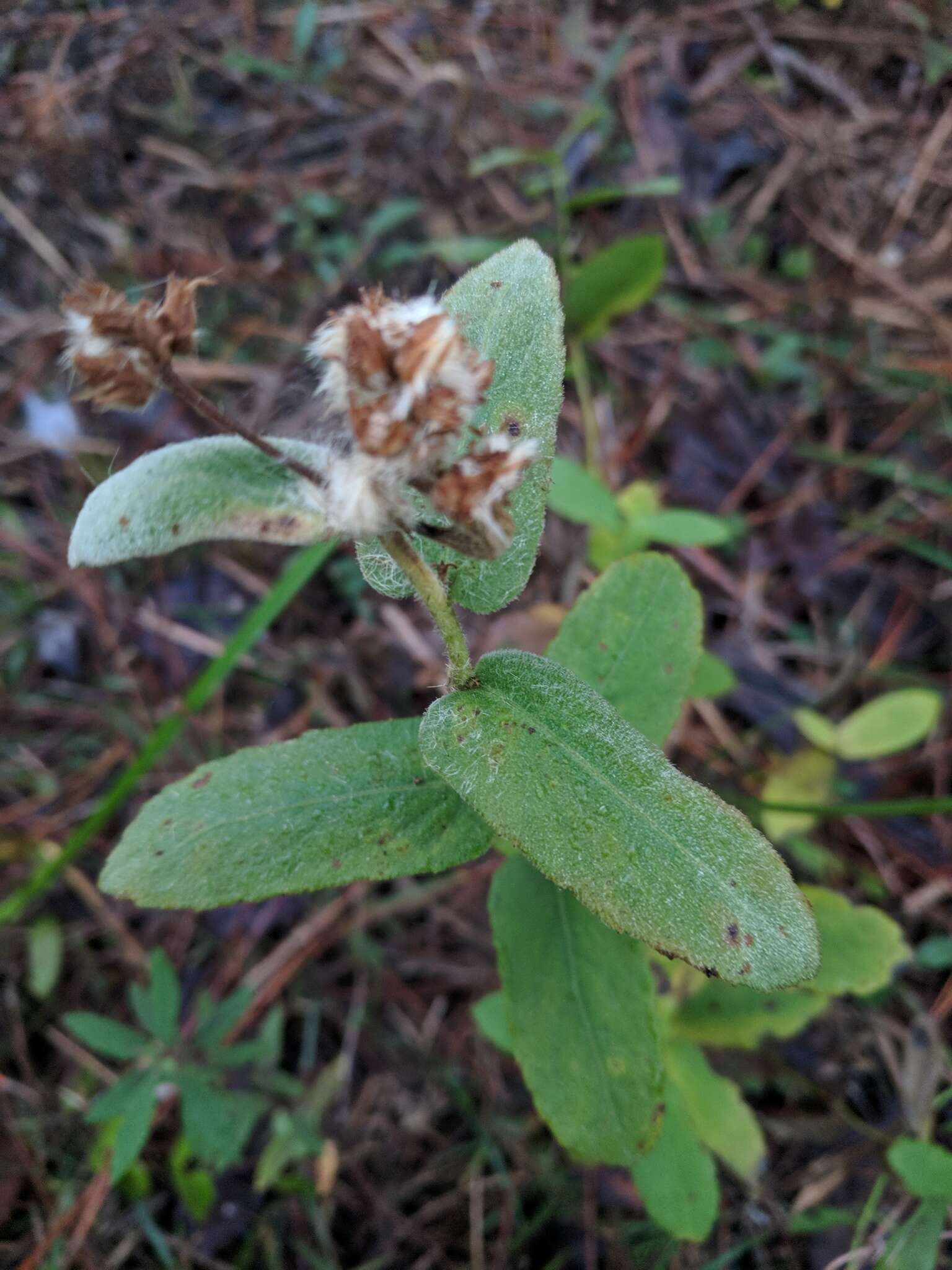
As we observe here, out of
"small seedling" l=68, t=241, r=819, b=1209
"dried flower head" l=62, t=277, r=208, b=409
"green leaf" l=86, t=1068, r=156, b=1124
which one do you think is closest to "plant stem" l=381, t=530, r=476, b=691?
"small seedling" l=68, t=241, r=819, b=1209

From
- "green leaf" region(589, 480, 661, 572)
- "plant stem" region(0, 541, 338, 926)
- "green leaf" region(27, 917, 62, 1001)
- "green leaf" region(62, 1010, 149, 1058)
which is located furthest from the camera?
"green leaf" region(27, 917, 62, 1001)

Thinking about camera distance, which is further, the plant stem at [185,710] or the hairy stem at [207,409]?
the plant stem at [185,710]

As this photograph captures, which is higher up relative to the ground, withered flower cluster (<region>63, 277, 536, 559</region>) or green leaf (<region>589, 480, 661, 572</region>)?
withered flower cluster (<region>63, 277, 536, 559</region>)

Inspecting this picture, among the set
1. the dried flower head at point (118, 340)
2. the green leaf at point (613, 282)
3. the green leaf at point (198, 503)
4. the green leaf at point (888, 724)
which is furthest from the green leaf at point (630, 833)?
the green leaf at point (613, 282)

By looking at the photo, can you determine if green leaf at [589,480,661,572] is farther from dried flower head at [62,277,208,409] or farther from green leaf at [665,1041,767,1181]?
dried flower head at [62,277,208,409]

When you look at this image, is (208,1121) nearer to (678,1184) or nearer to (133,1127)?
(133,1127)

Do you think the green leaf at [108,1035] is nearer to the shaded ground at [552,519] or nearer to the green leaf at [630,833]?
the shaded ground at [552,519]
